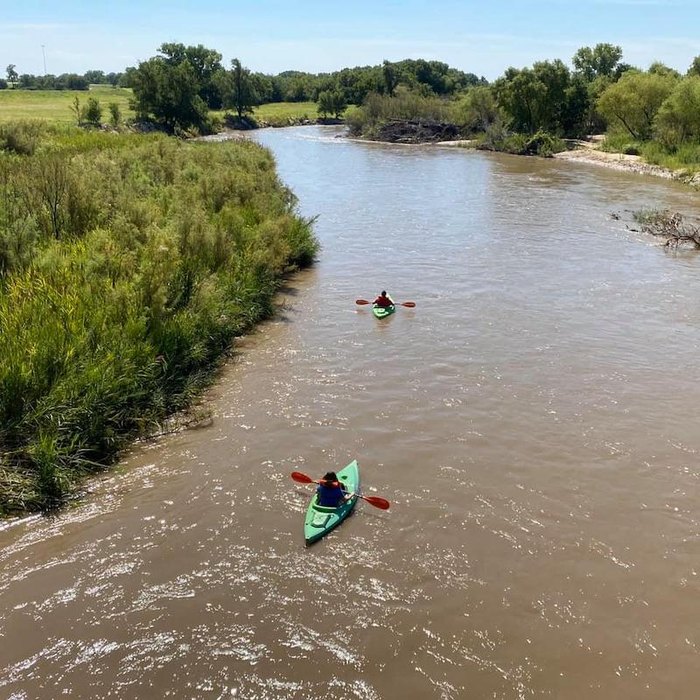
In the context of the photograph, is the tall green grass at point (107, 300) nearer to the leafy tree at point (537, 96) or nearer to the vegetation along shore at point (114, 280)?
the vegetation along shore at point (114, 280)

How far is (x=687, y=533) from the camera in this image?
7977 millimetres

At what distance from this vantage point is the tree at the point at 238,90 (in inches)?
4134

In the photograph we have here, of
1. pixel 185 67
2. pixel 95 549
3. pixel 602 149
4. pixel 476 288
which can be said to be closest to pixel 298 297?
pixel 476 288

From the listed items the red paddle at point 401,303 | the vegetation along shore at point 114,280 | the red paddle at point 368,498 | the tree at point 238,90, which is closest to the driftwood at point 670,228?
the vegetation along shore at point 114,280

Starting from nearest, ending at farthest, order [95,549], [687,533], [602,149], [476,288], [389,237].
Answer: [95,549], [687,533], [476,288], [389,237], [602,149]

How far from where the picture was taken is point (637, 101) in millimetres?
56312

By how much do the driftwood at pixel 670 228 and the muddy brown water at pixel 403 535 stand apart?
10.2m

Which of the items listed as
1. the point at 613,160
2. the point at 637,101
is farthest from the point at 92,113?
the point at 637,101

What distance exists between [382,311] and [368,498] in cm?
834

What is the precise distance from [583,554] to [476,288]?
11953 mm

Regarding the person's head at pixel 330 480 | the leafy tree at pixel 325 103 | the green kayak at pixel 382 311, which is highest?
the leafy tree at pixel 325 103

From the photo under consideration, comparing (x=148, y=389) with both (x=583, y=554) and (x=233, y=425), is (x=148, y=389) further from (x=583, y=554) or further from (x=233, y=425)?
(x=583, y=554)

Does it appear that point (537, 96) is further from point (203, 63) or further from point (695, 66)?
point (203, 63)

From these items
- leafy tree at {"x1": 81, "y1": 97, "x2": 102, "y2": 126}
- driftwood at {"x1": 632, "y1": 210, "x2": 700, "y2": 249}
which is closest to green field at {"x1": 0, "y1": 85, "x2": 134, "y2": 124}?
leafy tree at {"x1": 81, "y1": 97, "x2": 102, "y2": 126}
